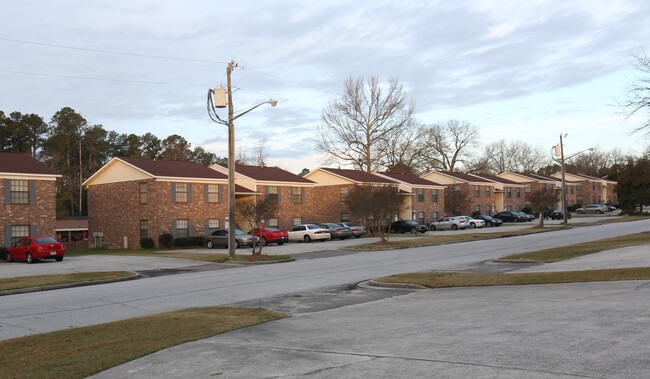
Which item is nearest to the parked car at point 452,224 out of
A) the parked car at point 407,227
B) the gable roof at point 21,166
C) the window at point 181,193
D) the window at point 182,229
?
the parked car at point 407,227

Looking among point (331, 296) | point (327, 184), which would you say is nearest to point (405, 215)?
point (327, 184)

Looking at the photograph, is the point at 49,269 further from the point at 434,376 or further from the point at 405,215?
the point at 405,215

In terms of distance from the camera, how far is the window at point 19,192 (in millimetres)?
38031

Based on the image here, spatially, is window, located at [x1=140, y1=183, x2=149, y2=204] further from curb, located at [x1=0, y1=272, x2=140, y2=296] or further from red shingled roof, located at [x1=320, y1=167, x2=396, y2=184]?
curb, located at [x1=0, y1=272, x2=140, y2=296]

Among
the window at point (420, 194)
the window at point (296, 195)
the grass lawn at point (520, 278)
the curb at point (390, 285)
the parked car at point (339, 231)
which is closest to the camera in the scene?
the grass lawn at point (520, 278)

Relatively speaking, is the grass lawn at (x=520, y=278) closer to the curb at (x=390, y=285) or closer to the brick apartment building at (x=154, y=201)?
the curb at (x=390, y=285)

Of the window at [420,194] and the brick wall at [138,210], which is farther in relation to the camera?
the window at [420,194]

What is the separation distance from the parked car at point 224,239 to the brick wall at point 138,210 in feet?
11.2

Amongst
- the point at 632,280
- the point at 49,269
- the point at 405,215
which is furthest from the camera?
the point at 405,215

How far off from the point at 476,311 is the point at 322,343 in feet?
11.6

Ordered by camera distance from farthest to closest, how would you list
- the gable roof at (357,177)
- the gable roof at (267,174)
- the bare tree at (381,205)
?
1. the gable roof at (357,177)
2. the gable roof at (267,174)
3. the bare tree at (381,205)

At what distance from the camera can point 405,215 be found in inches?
2596

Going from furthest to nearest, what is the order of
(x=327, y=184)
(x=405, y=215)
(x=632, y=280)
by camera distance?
(x=405, y=215) < (x=327, y=184) < (x=632, y=280)

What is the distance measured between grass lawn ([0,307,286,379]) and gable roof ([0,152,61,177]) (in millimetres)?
30947
